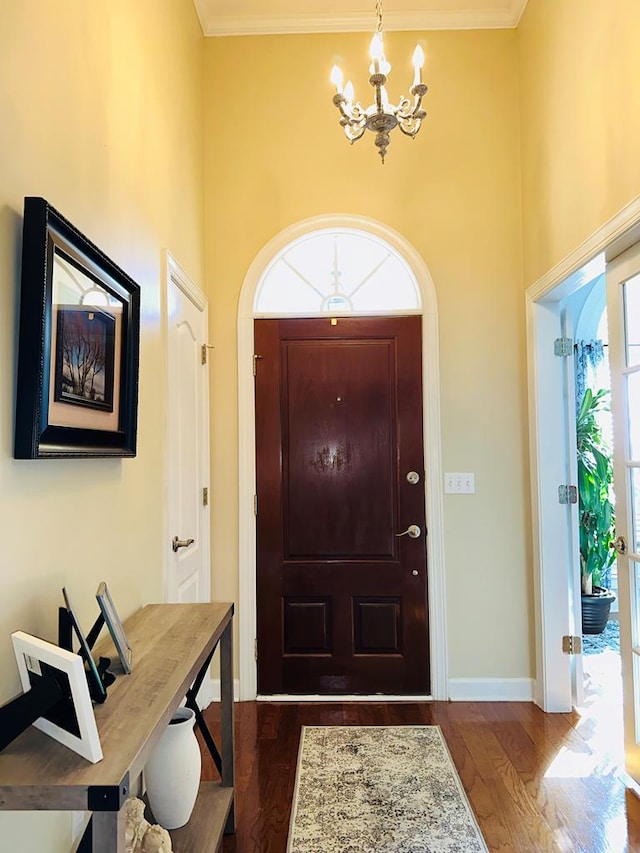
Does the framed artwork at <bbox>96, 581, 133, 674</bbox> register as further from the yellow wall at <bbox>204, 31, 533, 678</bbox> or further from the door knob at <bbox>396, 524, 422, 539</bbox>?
the door knob at <bbox>396, 524, 422, 539</bbox>

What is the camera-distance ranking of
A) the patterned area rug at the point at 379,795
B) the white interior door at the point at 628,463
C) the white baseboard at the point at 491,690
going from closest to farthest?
the patterned area rug at the point at 379,795
the white interior door at the point at 628,463
the white baseboard at the point at 491,690

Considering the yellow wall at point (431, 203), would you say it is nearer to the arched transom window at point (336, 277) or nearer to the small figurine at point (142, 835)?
the arched transom window at point (336, 277)

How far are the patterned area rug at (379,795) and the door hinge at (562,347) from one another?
78.0 inches

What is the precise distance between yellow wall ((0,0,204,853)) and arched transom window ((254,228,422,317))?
0.63 metres

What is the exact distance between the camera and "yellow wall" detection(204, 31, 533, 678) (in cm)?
307

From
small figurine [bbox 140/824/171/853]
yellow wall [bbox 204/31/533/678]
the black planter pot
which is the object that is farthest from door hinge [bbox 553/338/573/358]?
small figurine [bbox 140/824/171/853]

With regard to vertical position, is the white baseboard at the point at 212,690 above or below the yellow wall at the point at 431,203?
below

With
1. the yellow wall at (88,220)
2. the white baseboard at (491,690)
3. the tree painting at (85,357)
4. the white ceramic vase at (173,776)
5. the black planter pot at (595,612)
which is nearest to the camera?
the yellow wall at (88,220)

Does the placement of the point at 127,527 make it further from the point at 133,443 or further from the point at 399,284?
the point at 399,284

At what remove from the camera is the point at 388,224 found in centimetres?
313

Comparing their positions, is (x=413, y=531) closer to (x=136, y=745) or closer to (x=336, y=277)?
(x=336, y=277)

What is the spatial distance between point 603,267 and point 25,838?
269cm

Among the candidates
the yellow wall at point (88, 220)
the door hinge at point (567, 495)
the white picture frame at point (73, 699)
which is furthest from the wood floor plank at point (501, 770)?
the white picture frame at point (73, 699)

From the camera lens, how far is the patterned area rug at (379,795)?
6.23 feet
